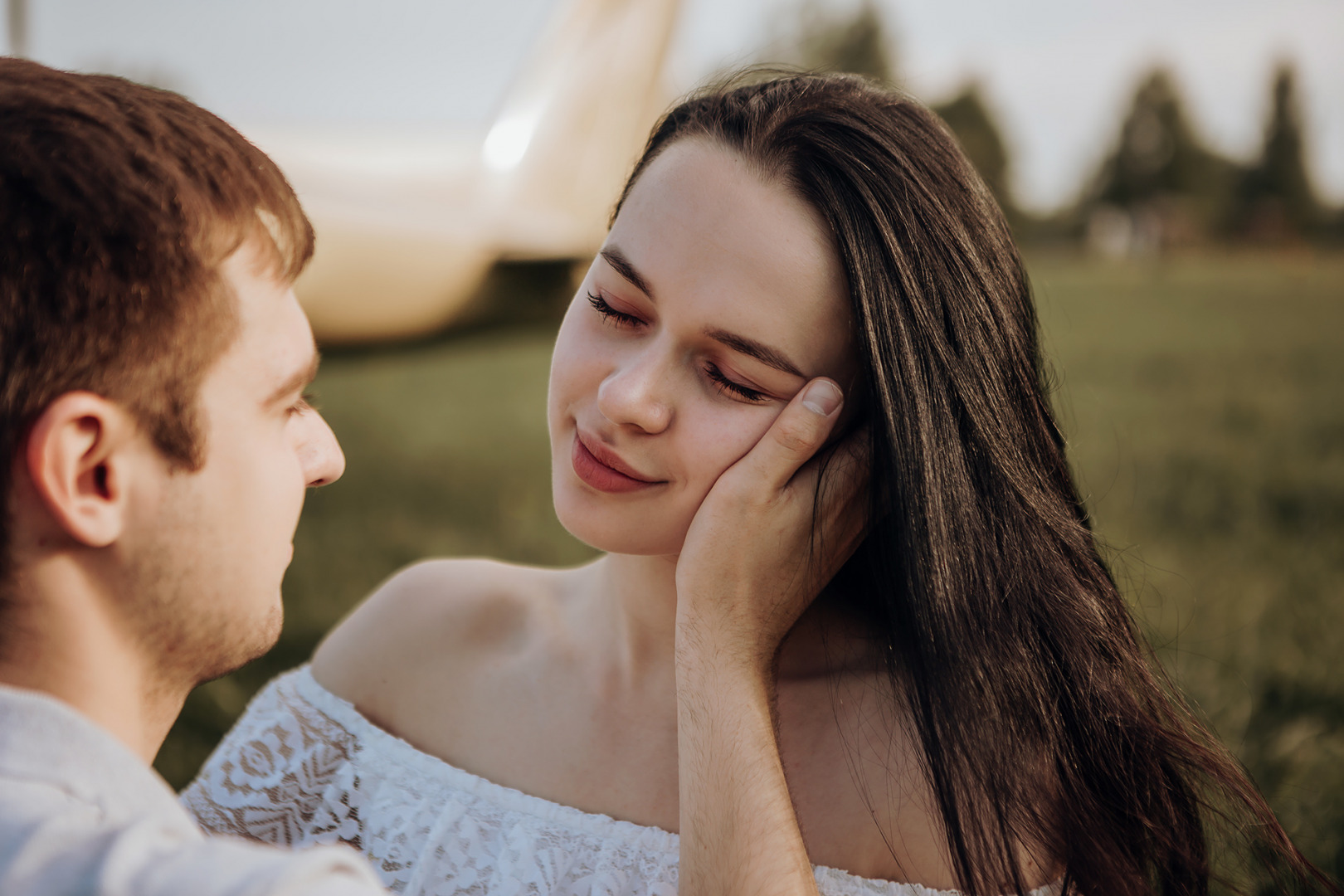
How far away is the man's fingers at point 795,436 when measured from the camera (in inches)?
68.5

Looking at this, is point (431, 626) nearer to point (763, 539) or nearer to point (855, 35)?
point (763, 539)

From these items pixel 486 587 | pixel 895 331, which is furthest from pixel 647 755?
pixel 895 331

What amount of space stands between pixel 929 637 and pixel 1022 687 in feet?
0.61

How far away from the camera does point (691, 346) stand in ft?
5.80

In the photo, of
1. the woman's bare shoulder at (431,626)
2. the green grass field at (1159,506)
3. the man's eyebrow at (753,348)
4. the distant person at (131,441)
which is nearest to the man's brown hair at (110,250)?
the distant person at (131,441)

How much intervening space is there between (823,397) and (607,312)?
430 mm

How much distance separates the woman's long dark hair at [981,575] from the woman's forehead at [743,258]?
42 mm

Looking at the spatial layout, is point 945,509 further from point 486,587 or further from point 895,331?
point 486,587

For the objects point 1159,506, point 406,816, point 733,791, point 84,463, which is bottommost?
point 1159,506

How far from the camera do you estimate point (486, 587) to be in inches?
90.3

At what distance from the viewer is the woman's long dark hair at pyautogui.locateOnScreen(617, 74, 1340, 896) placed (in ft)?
5.54

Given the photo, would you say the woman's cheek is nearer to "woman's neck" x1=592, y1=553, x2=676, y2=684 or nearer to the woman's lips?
the woman's lips

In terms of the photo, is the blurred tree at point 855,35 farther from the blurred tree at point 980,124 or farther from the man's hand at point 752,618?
the man's hand at point 752,618

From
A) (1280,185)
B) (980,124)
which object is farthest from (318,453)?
(1280,185)
